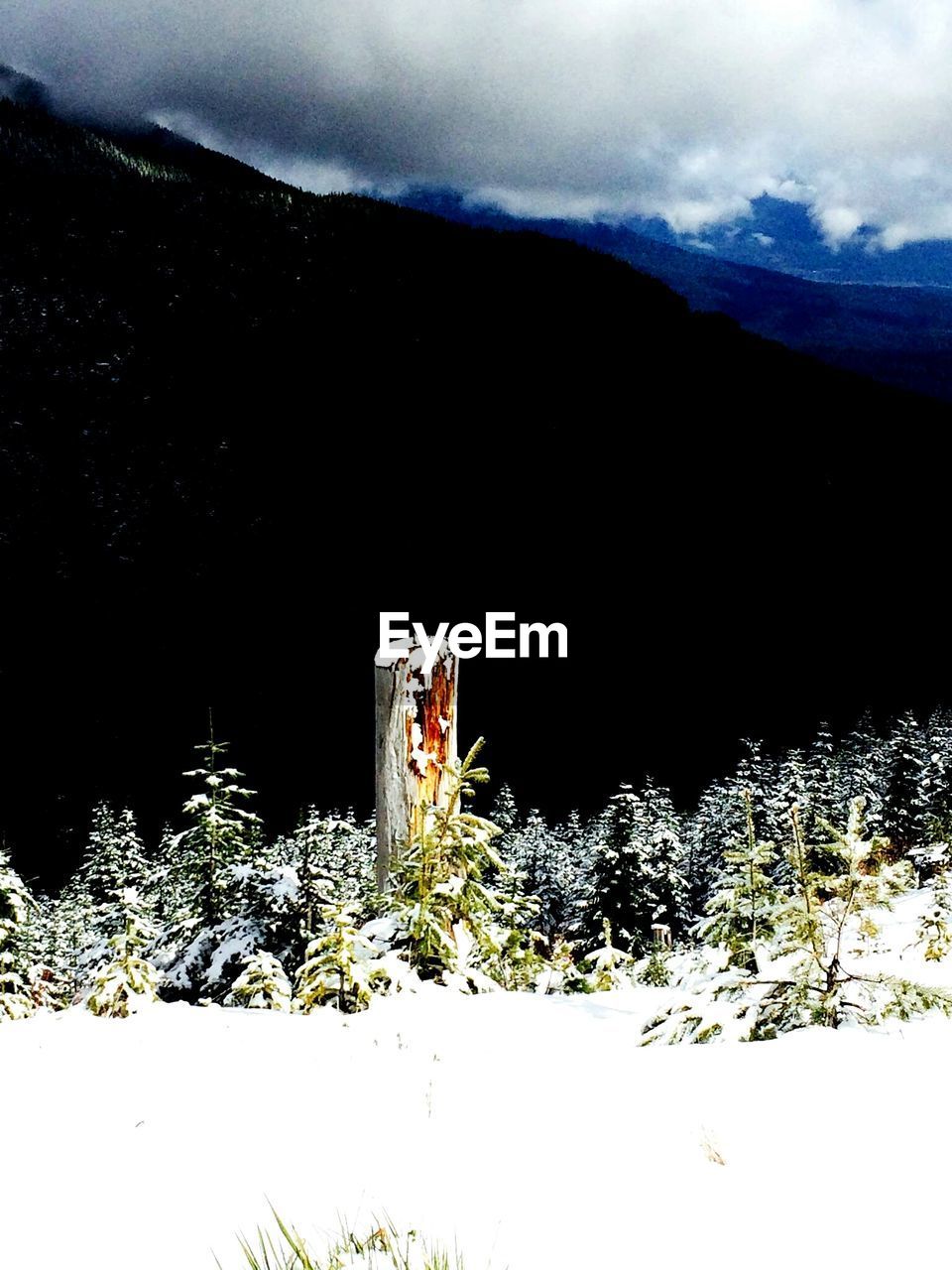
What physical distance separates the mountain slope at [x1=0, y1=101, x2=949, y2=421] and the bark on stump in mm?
184224

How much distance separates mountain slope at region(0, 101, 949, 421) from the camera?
174125 millimetres

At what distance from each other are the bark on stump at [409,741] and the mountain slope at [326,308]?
184 meters

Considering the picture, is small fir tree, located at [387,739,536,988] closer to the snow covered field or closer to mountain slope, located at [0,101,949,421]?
the snow covered field

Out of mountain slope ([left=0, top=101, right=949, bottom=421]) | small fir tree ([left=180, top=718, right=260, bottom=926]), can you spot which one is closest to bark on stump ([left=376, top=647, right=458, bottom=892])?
small fir tree ([left=180, top=718, right=260, bottom=926])

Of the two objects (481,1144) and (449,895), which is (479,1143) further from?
(449,895)

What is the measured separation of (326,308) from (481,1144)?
682 ft

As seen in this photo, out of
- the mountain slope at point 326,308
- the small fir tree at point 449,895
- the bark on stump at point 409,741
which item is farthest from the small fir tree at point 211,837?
the mountain slope at point 326,308

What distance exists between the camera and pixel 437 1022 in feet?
8.02

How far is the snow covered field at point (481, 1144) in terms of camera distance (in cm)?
144

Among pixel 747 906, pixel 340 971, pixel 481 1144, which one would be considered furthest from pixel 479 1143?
pixel 747 906

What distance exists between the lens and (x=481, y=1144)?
1.74m

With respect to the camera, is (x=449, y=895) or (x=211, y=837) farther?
(x=211, y=837)
